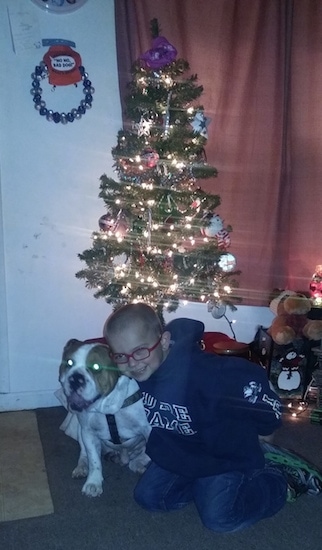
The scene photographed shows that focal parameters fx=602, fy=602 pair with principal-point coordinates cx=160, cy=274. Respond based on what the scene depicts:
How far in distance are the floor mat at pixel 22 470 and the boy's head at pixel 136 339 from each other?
651 millimetres

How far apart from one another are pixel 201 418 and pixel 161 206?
89cm

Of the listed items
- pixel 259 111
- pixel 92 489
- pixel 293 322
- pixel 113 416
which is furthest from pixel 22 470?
pixel 259 111

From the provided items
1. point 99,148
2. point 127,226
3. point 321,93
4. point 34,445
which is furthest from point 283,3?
point 34,445

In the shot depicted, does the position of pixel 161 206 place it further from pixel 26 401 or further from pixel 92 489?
pixel 26 401

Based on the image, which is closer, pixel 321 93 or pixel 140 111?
pixel 140 111

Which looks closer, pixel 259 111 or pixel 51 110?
pixel 51 110

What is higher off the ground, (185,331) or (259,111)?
(259,111)

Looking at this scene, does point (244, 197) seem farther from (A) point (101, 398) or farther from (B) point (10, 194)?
(A) point (101, 398)

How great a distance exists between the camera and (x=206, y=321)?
324cm

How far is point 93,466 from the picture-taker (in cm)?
231

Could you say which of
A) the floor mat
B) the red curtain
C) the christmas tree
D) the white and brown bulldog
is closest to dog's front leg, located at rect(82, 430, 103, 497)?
the white and brown bulldog

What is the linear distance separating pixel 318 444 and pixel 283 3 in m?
2.06

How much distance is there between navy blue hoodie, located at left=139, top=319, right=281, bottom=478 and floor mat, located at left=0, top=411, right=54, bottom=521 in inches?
19.3

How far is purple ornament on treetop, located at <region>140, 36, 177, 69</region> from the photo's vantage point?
2434mm
